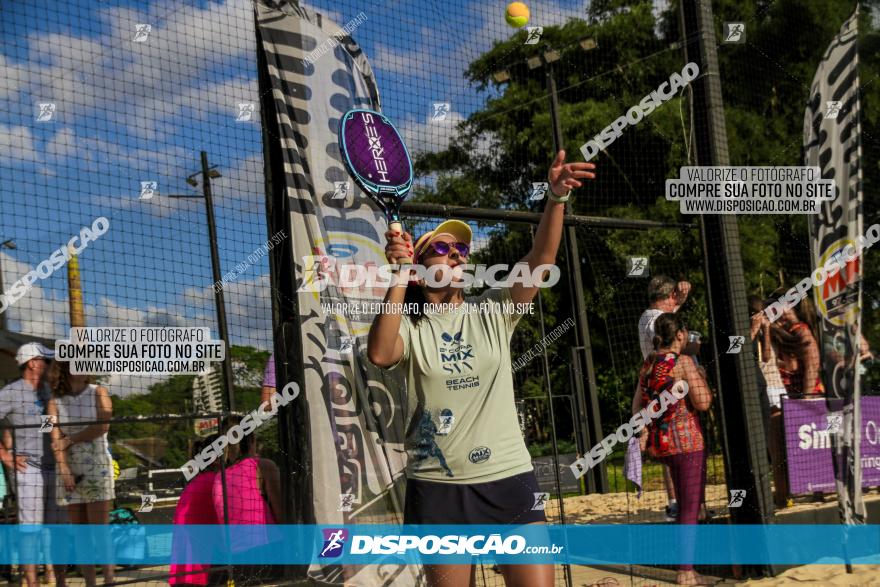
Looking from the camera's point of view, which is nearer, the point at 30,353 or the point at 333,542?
the point at 333,542

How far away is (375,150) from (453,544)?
8.87ft

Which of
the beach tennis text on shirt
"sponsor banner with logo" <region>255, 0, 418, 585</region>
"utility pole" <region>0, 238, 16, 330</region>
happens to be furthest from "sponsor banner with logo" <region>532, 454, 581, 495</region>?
"utility pole" <region>0, 238, 16, 330</region>

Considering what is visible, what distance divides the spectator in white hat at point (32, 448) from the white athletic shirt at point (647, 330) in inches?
161

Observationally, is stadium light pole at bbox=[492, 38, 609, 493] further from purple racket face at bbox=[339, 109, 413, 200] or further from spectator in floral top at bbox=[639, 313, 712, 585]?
purple racket face at bbox=[339, 109, 413, 200]

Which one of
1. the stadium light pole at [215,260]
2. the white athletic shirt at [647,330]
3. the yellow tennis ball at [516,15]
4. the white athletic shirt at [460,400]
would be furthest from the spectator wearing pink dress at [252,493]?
the yellow tennis ball at [516,15]

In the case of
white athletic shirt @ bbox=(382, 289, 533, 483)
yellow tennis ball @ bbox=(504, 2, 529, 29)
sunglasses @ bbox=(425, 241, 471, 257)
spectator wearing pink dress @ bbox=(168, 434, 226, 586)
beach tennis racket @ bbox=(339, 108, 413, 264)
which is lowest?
spectator wearing pink dress @ bbox=(168, 434, 226, 586)

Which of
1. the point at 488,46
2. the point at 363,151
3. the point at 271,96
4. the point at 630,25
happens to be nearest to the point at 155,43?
the point at 271,96

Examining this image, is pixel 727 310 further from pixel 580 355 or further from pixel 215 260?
pixel 580 355

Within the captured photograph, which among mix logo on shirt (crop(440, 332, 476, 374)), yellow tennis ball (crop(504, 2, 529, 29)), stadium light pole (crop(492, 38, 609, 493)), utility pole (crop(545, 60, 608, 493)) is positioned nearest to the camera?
mix logo on shirt (crop(440, 332, 476, 374))

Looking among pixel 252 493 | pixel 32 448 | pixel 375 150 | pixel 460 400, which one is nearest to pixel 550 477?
pixel 252 493

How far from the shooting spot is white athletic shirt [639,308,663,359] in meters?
6.02

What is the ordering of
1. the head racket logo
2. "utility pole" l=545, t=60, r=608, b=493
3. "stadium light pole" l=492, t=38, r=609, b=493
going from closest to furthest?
the head racket logo → "stadium light pole" l=492, t=38, r=609, b=493 → "utility pole" l=545, t=60, r=608, b=493

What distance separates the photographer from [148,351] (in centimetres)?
540

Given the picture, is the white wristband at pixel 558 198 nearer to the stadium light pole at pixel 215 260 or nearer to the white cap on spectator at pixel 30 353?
the stadium light pole at pixel 215 260
